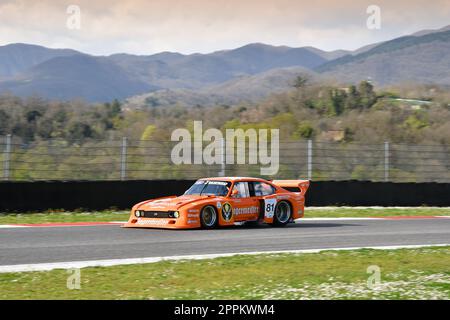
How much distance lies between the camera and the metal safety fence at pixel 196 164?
67.6ft

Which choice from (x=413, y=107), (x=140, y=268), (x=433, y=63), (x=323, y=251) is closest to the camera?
(x=140, y=268)

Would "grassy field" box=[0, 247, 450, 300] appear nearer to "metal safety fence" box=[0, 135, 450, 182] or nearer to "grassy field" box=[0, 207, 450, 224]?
"grassy field" box=[0, 207, 450, 224]

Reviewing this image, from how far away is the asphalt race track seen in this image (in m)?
12.1

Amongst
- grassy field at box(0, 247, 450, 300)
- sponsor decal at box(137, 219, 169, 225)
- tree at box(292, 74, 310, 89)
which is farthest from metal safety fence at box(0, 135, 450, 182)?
tree at box(292, 74, 310, 89)

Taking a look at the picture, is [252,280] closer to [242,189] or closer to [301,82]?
[242,189]

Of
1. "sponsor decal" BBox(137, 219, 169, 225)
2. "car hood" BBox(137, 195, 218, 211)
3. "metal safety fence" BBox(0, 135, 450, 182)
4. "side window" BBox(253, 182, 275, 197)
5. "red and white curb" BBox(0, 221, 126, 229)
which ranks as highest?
"metal safety fence" BBox(0, 135, 450, 182)

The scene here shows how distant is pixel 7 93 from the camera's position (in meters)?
47.8

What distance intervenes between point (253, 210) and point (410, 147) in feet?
35.1

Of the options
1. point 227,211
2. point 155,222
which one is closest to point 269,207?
point 227,211

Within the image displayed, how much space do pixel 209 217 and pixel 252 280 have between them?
20.4ft

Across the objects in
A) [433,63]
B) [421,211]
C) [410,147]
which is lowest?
[421,211]

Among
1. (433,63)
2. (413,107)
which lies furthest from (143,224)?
(433,63)
